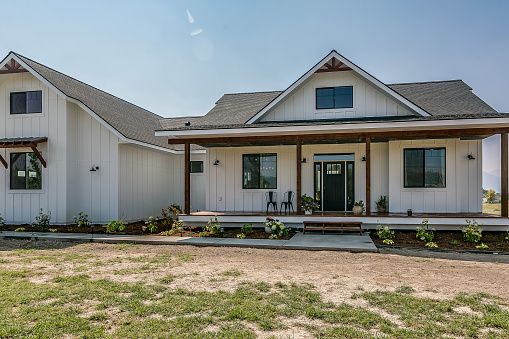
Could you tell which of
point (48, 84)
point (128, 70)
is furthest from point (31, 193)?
point (128, 70)

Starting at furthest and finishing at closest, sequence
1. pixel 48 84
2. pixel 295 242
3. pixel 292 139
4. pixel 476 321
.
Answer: pixel 48 84 < pixel 292 139 < pixel 295 242 < pixel 476 321

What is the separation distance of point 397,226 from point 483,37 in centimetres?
940

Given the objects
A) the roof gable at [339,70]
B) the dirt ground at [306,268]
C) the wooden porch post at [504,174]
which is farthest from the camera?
the roof gable at [339,70]

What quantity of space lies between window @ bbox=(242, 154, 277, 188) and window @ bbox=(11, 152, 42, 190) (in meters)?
8.09

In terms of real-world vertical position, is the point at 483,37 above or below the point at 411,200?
above

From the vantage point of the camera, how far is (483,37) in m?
14.6

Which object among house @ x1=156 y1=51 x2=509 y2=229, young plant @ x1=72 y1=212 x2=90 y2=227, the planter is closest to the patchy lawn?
the planter

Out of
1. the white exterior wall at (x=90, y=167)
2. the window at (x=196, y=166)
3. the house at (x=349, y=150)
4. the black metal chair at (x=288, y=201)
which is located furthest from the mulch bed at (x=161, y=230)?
the window at (x=196, y=166)

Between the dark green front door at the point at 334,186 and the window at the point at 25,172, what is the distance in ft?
36.6

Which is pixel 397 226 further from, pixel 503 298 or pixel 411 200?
pixel 503 298

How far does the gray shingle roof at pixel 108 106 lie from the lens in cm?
1355

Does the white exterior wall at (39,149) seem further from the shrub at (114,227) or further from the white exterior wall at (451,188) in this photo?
the white exterior wall at (451,188)

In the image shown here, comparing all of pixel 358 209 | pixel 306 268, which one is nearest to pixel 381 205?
pixel 358 209

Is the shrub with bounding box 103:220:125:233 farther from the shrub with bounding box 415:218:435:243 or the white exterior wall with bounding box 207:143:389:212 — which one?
the shrub with bounding box 415:218:435:243
